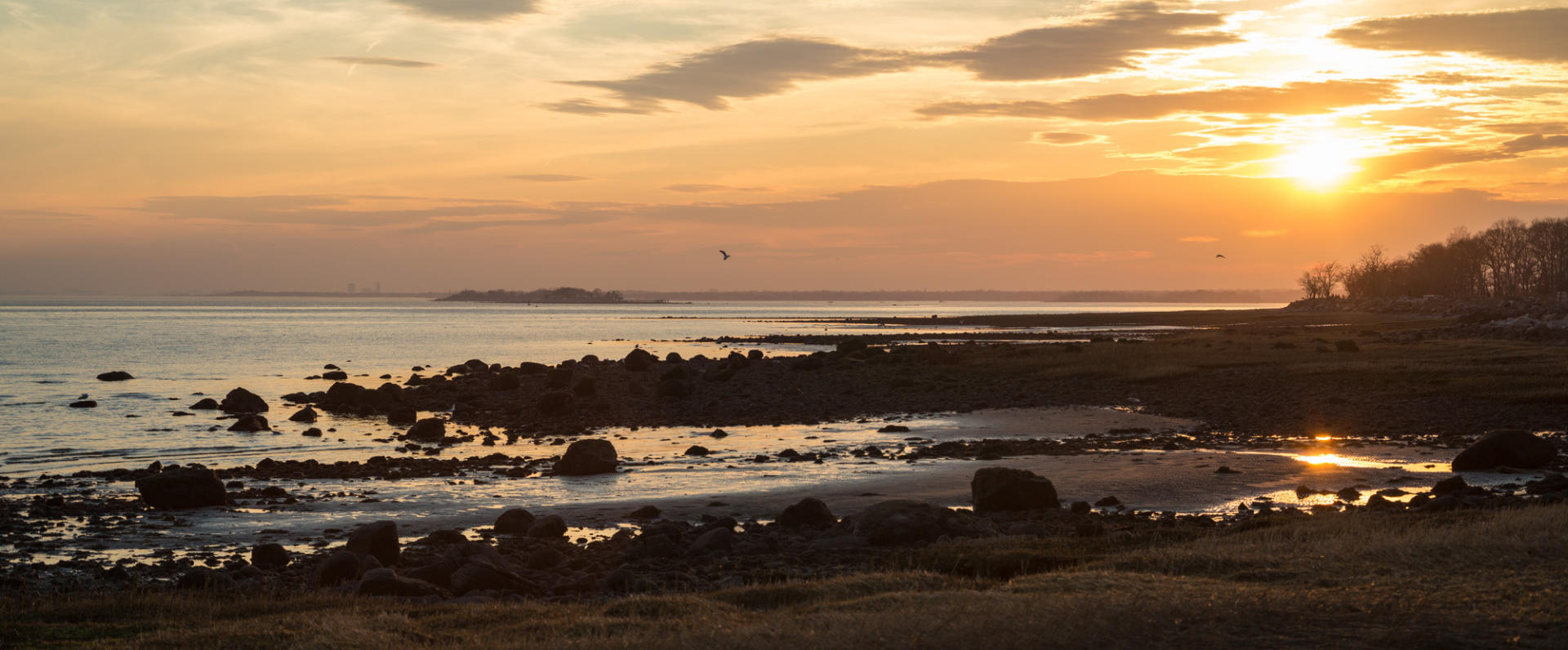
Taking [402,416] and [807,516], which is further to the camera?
[402,416]

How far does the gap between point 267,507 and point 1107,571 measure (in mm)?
18642

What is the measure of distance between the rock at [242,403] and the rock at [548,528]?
3275cm

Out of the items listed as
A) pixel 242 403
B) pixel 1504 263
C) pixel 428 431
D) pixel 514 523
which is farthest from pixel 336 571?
pixel 1504 263

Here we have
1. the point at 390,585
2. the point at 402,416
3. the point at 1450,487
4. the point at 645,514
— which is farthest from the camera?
the point at 402,416

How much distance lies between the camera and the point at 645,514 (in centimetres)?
2247

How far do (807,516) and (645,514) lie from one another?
3.68m

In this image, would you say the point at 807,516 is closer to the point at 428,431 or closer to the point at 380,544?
the point at 380,544

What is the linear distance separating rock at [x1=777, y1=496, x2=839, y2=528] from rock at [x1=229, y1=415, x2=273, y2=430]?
28378 mm

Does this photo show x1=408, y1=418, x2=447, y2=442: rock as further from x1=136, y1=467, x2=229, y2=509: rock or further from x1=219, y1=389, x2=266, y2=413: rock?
x1=219, y1=389, x2=266, y2=413: rock

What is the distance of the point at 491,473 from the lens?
1164 inches

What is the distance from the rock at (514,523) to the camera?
2098 cm

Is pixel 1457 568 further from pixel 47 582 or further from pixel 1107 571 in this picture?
pixel 47 582

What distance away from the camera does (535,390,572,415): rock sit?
45844 mm

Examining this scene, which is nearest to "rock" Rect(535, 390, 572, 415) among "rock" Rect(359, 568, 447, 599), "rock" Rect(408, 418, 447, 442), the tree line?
"rock" Rect(408, 418, 447, 442)
